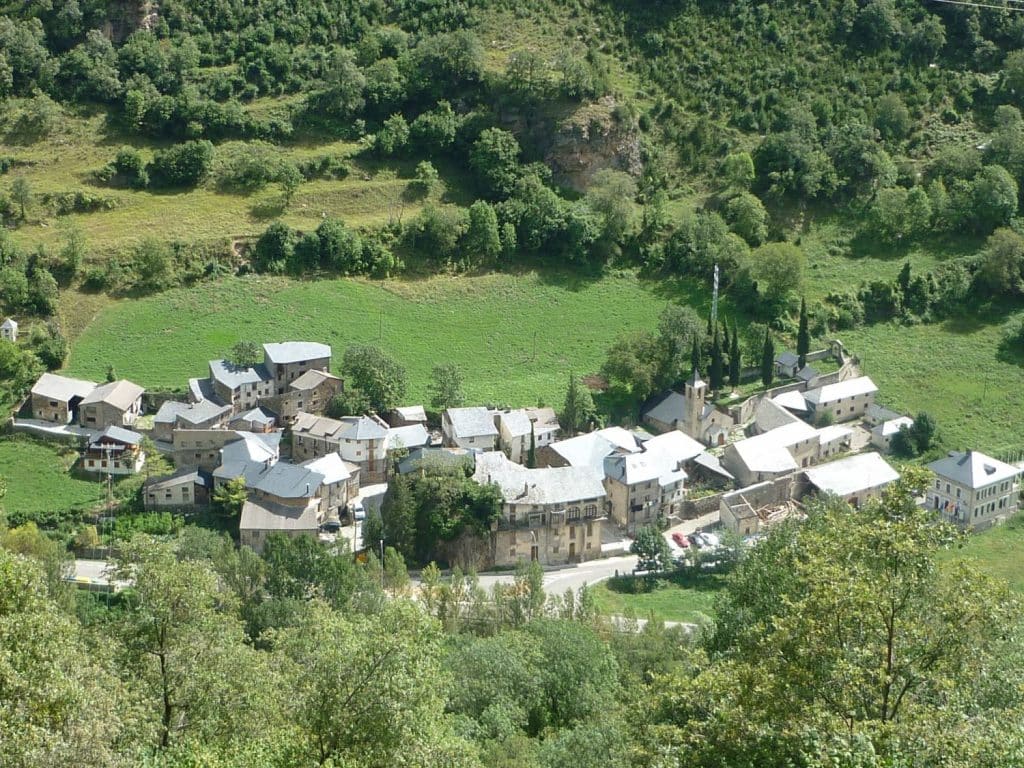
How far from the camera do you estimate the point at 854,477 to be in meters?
71.8

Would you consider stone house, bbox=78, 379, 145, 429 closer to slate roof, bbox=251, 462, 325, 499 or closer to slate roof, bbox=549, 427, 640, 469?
slate roof, bbox=251, 462, 325, 499

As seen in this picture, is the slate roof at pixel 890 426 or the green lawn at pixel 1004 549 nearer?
the green lawn at pixel 1004 549

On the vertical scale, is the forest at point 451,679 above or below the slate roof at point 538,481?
above

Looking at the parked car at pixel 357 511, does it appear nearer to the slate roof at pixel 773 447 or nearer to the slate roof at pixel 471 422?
the slate roof at pixel 471 422

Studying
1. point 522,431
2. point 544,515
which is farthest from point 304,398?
point 544,515

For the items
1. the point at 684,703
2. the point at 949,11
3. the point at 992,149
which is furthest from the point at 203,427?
the point at 949,11

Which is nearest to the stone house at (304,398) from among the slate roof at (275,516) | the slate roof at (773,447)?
the slate roof at (275,516)

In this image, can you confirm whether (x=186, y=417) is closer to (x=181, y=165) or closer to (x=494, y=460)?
(x=494, y=460)

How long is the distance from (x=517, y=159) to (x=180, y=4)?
2922 cm

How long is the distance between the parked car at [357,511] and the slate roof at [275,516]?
2372 millimetres

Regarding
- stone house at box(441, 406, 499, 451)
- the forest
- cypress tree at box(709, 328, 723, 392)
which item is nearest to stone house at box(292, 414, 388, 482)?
stone house at box(441, 406, 499, 451)

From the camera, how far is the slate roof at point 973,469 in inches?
2741

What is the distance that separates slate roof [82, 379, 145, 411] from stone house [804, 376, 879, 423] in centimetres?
3802

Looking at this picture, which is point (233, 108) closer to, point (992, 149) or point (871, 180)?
point (871, 180)
